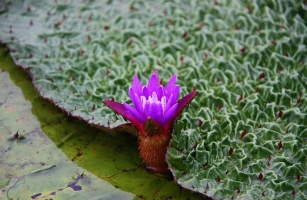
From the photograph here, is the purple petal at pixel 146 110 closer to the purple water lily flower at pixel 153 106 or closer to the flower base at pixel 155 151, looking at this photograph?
the purple water lily flower at pixel 153 106

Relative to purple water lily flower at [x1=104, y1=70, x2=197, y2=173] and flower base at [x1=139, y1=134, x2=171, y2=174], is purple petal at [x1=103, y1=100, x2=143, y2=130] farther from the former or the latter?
flower base at [x1=139, y1=134, x2=171, y2=174]

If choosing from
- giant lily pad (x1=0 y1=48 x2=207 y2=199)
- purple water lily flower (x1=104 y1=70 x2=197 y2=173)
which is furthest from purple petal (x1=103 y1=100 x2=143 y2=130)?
giant lily pad (x1=0 y1=48 x2=207 y2=199)

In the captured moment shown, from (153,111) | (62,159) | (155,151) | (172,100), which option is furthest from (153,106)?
(62,159)

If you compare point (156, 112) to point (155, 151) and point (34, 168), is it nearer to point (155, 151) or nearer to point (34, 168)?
point (155, 151)

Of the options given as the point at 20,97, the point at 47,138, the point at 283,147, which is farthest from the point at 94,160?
the point at 283,147

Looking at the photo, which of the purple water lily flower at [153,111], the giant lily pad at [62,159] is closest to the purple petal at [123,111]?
the purple water lily flower at [153,111]
